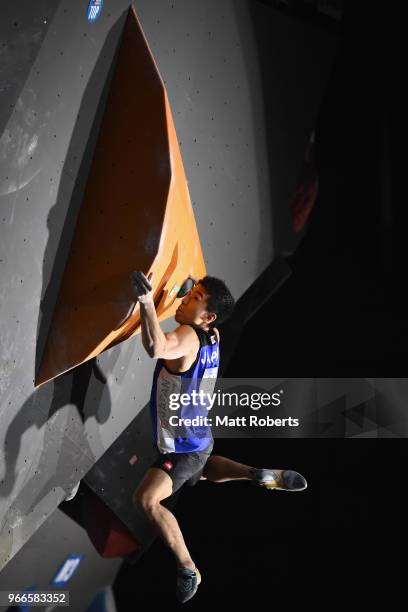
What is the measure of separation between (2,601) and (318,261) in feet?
7.56

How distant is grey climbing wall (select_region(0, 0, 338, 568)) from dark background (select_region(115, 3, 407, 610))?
313mm

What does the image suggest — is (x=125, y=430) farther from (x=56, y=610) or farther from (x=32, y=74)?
(x=32, y=74)

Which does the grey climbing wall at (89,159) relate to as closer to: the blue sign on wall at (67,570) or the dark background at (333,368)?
the dark background at (333,368)

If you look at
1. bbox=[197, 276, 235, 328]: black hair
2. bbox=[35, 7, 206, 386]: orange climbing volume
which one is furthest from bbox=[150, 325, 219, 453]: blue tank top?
bbox=[35, 7, 206, 386]: orange climbing volume

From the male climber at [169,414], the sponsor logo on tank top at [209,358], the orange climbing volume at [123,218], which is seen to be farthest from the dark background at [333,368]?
the orange climbing volume at [123,218]

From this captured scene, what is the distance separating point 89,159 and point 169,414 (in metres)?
0.93

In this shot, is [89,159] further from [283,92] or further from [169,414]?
[283,92]

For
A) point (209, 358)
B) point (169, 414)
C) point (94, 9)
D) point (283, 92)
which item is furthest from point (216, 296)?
point (283, 92)

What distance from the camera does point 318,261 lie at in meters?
4.12

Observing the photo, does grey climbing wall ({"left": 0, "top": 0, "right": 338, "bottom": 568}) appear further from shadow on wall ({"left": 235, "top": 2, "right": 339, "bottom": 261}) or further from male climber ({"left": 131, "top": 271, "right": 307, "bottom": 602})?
male climber ({"left": 131, "top": 271, "right": 307, "bottom": 602})

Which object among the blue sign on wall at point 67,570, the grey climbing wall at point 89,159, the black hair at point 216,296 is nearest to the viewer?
the grey climbing wall at point 89,159

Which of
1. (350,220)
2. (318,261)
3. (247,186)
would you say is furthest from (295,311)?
(247,186)

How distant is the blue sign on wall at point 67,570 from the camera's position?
322 cm

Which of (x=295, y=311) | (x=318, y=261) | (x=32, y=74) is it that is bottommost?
(x=32, y=74)
